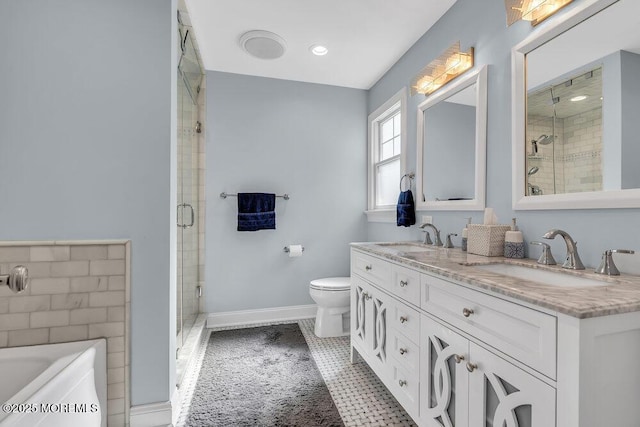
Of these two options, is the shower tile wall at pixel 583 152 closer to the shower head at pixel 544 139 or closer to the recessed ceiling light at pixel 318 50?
the shower head at pixel 544 139

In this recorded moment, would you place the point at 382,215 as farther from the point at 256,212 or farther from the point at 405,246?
the point at 256,212

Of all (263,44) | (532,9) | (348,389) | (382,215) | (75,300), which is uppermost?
(263,44)

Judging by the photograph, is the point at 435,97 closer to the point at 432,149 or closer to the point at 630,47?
the point at 432,149

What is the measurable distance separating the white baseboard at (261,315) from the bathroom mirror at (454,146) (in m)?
1.57

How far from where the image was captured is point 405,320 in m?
1.39

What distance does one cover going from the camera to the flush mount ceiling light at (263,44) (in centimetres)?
221

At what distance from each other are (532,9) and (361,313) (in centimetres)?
183

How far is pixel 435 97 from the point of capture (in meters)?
2.03

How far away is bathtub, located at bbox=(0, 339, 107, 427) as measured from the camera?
862 millimetres

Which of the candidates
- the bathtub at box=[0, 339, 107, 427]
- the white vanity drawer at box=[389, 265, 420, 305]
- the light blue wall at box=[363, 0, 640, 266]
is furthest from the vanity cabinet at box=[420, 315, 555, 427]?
the bathtub at box=[0, 339, 107, 427]

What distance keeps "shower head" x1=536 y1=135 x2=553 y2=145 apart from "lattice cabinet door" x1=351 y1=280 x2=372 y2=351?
1.17 m

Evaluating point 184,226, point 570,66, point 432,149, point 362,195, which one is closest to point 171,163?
point 184,226

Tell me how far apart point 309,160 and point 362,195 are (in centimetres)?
69

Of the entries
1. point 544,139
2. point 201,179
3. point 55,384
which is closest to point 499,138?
point 544,139
